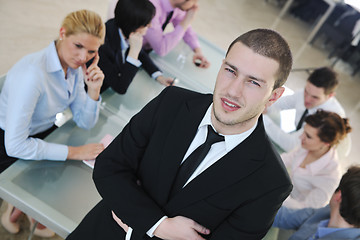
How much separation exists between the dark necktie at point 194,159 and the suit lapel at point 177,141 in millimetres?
24

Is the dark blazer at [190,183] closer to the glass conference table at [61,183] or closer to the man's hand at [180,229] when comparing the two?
the man's hand at [180,229]

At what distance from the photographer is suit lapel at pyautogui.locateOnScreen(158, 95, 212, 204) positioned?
3.30 feet

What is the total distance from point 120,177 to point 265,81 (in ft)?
1.96

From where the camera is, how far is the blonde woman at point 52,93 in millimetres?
1374

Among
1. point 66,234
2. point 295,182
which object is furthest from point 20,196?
point 295,182

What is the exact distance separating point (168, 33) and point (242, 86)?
6.02ft

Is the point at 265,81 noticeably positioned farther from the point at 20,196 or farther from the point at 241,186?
the point at 20,196

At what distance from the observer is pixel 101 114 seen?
191 cm

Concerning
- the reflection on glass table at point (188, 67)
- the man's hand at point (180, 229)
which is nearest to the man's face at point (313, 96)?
the reflection on glass table at point (188, 67)

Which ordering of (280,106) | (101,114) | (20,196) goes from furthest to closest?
1. (280,106)
2. (101,114)
3. (20,196)

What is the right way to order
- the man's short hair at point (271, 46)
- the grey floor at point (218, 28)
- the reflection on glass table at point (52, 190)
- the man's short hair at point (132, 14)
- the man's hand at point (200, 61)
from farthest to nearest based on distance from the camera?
the grey floor at point (218, 28) < the man's hand at point (200, 61) < the man's short hair at point (132, 14) < the reflection on glass table at point (52, 190) < the man's short hair at point (271, 46)

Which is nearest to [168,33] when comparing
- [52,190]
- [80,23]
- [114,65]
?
[114,65]

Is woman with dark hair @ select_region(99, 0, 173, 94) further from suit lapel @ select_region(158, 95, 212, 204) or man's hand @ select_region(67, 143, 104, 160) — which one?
suit lapel @ select_region(158, 95, 212, 204)

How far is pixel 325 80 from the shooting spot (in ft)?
7.97
